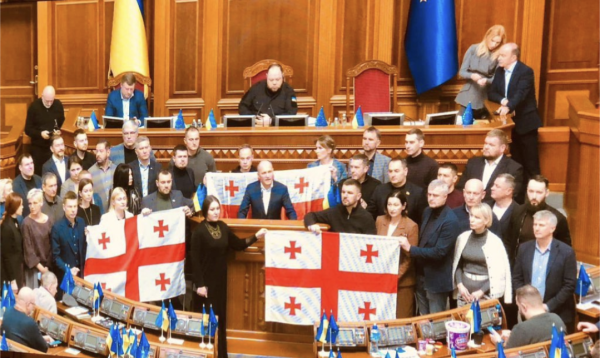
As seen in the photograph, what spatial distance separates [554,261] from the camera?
5.53 meters

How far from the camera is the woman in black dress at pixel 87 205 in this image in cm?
692

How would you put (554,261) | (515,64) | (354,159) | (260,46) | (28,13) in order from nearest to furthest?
1. (554,261)
2. (354,159)
3. (515,64)
4. (260,46)
5. (28,13)

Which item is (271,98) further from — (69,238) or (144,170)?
(69,238)

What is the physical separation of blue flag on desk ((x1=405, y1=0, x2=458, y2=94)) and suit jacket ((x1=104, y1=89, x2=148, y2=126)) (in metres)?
3.54

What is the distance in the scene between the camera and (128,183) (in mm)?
7219

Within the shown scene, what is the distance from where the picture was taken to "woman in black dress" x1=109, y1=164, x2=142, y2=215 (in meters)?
7.17

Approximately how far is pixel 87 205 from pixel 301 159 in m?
2.41

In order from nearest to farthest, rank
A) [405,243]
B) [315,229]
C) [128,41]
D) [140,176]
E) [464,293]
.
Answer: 1. [464,293]
2. [405,243]
3. [315,229]
4. [140,176]
5. [128,41]

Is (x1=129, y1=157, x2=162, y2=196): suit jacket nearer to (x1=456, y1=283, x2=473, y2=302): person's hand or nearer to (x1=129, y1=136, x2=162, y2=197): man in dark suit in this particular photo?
(x1=129, y1=136, x2=162, y2=197): man in dark suit

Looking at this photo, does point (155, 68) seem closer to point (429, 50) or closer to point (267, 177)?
point (429, 50)

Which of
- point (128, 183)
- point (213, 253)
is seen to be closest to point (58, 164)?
point (128, 183)

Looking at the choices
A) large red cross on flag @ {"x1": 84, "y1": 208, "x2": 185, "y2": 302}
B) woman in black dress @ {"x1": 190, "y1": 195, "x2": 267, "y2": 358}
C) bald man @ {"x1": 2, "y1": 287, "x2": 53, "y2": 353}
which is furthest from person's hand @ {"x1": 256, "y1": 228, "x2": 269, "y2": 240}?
bald man @ {"x1": 2, "y1": 287, "x2": 53, "y2": 353}

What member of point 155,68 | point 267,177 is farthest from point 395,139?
point 155,68

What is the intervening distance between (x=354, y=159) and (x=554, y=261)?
1.98 metres
